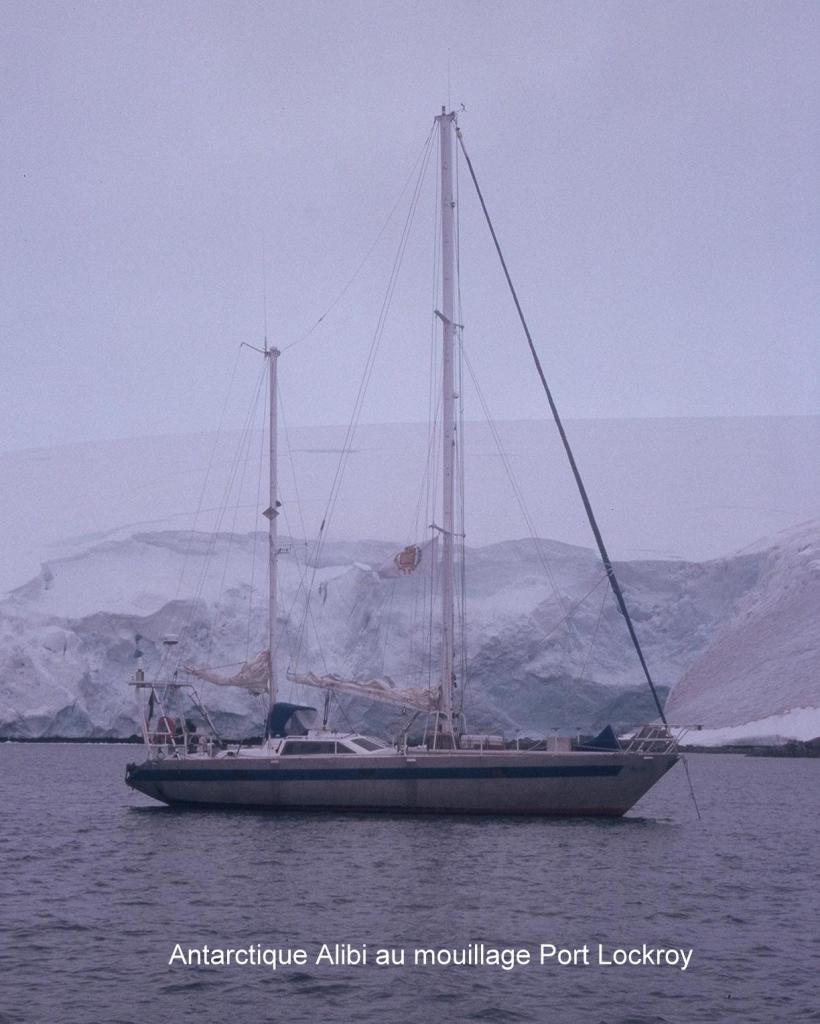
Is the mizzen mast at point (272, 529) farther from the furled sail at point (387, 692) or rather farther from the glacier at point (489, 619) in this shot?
the glacier at point (489, 619)

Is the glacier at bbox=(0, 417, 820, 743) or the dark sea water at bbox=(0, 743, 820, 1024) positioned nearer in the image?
the dark sea water at bbox=(0, 743, 820, 1024)

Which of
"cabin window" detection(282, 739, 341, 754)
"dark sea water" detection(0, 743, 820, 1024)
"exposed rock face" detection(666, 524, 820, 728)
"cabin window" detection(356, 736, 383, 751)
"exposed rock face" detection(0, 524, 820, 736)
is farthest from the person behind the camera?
"exposed rock face" detection(0, 524, 820, 736)

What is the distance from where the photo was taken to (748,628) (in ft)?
164

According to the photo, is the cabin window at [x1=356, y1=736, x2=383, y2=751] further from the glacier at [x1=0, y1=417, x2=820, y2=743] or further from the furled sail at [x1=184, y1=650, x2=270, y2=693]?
the glacier at [x1=0, y1=417, x2=820, y2=743]

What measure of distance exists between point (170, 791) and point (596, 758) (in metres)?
9.59

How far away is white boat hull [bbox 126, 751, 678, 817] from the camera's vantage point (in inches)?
960

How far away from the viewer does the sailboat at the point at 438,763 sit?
80.4ft

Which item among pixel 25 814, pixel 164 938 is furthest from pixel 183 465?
pixel 164 938

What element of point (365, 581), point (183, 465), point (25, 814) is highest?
point (183, 465)

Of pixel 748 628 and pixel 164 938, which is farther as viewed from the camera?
pixel 748 628

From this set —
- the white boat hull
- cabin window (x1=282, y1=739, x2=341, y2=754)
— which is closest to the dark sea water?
the white boat hull

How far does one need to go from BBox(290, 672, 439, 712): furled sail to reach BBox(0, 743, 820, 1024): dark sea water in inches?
100

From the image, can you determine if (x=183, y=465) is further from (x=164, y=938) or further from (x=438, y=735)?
(x=164, y=938)

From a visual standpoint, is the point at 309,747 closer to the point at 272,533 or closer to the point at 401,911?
the point at 272,533
